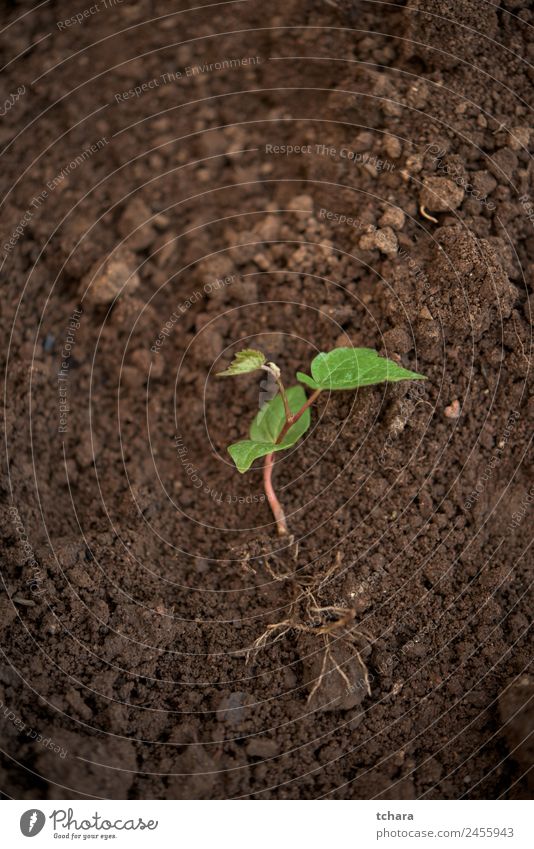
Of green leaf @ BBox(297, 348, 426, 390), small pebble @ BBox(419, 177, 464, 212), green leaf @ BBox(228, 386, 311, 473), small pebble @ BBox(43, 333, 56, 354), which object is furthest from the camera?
small pebble @ BBox(43, 333, 56, 354)

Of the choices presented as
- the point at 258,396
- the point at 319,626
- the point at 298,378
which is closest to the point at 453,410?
the point at 298,378

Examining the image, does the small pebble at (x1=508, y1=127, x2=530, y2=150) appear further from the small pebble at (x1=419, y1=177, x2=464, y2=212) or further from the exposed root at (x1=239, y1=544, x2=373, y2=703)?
the exposed root at (x1=239, y1=544, x2=373, y2=703)

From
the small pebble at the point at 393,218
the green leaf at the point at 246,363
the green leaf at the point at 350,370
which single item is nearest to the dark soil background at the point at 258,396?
the small pebble at the point at 393,218

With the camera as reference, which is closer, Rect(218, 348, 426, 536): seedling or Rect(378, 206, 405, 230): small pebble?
Rect(218, 348, 426, 536): seedling

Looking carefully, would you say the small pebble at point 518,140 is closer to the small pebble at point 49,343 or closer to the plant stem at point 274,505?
the plant stem at point 274,505

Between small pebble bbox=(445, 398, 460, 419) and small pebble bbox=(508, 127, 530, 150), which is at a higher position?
small pebble bbox=(508, 127, 530, 150)

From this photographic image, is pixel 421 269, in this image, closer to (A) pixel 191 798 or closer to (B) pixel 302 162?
(B) pixel 302 162

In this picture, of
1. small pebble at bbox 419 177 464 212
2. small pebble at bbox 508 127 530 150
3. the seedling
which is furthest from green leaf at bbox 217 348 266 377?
small pebble at bbox 508 127 530 150
